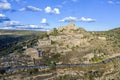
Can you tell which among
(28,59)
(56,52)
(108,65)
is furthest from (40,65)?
(108,65)

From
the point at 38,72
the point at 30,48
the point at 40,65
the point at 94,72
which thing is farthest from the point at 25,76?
the point at 30,48

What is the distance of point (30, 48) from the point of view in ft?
643

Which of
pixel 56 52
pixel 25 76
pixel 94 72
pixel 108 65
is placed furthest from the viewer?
pixel 56 52

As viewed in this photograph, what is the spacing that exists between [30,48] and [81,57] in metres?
31.5

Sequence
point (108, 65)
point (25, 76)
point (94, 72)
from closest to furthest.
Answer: point (25, 76)
point (94, 72)
point (108, 65)

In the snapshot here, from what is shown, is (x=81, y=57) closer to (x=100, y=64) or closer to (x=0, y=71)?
(x=100, y=64)

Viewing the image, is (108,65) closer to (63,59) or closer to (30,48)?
(63,59)

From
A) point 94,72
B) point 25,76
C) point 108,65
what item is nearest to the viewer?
point 25,76

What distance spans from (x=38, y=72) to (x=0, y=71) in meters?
17.9

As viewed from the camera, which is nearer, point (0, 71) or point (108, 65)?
point (0, 71)

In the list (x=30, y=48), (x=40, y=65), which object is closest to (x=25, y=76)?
(x=40, y=65)

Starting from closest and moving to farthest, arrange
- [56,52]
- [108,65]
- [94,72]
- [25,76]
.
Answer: [25,76]
[94,72]
[108,65]
[56,52]

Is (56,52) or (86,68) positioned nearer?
(86,68)

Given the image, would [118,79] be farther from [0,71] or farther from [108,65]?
[0,71]
